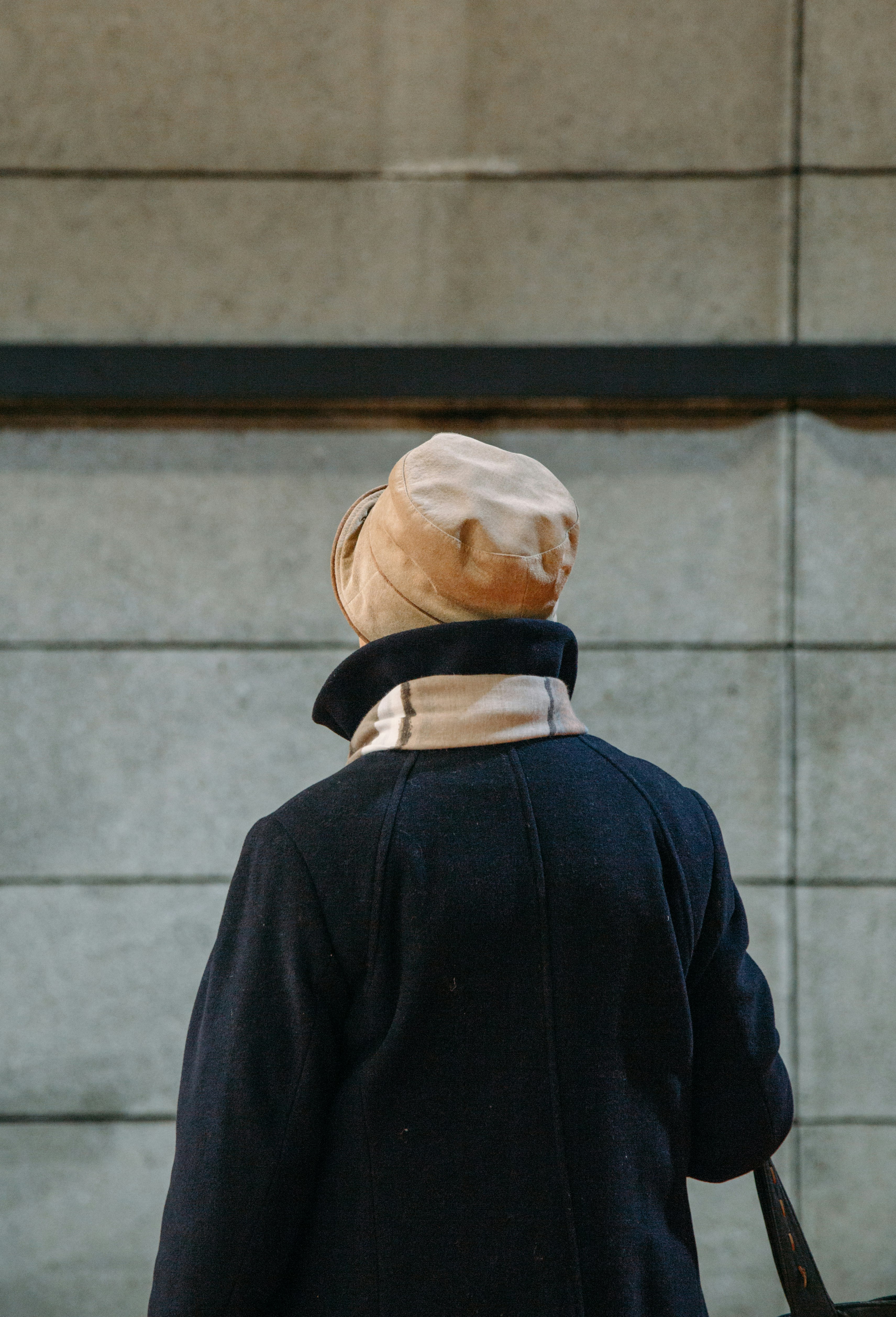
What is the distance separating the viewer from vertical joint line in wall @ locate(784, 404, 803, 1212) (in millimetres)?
2521

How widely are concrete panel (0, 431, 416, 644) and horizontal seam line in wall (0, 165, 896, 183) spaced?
0.66m

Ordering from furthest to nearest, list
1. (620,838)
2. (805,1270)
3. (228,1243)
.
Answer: (805,1270)
(620,838)
(228,1243)

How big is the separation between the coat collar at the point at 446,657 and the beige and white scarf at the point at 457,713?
0.01 meters

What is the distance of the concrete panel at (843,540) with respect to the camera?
2.55 m

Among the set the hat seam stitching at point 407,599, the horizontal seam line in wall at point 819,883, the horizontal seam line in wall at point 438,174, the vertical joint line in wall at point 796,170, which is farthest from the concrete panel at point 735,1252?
the horizontal seam line in wall at point 438,174

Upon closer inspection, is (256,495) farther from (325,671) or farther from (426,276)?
(426,276)

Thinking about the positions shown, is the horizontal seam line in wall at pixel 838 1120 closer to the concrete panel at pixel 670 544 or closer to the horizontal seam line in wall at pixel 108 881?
the concrete panel at pixel 670 544

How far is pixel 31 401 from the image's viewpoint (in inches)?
99.9

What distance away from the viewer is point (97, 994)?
8.27 ft

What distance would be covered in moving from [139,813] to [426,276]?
1.58m

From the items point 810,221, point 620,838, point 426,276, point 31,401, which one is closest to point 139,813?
point 31,401

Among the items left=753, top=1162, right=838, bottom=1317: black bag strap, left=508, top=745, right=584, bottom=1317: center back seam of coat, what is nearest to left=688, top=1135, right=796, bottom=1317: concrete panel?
left=753, top=1162, right=838, bottom=1317: black bag strap

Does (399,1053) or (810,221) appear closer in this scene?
(399,1053)

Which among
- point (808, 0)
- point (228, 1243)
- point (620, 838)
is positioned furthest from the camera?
point (808, 0)
